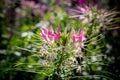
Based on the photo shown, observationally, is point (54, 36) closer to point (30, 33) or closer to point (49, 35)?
point (49, 35)

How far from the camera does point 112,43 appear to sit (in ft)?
11.3

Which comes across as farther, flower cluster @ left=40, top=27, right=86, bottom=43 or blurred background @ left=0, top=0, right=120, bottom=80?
blurred background @ left=0, top=0, right=120, bottom=80

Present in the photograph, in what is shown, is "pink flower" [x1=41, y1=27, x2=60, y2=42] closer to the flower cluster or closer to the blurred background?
the flower cluster

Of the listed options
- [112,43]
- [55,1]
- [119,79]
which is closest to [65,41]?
[119,79]

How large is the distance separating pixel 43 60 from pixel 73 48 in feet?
0.63

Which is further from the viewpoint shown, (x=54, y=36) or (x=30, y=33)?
(x=30, y=33)

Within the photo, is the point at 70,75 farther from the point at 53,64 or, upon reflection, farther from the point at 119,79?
the point at 119,79

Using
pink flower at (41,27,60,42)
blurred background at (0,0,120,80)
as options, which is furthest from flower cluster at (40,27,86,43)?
blurred background at (0,0,120,80)

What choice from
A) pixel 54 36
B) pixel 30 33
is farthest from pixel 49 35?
pixel 30 33

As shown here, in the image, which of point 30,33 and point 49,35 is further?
point 30,33

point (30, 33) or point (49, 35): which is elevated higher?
point (30, 33)

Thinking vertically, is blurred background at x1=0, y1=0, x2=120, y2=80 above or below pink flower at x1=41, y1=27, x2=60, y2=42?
above

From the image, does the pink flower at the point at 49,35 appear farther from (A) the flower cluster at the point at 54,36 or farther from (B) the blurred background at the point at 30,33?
(B) the blurred background at the point at 30,33

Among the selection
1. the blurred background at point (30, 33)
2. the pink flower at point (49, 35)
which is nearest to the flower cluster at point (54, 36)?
the pink flower at point (49, 35)
